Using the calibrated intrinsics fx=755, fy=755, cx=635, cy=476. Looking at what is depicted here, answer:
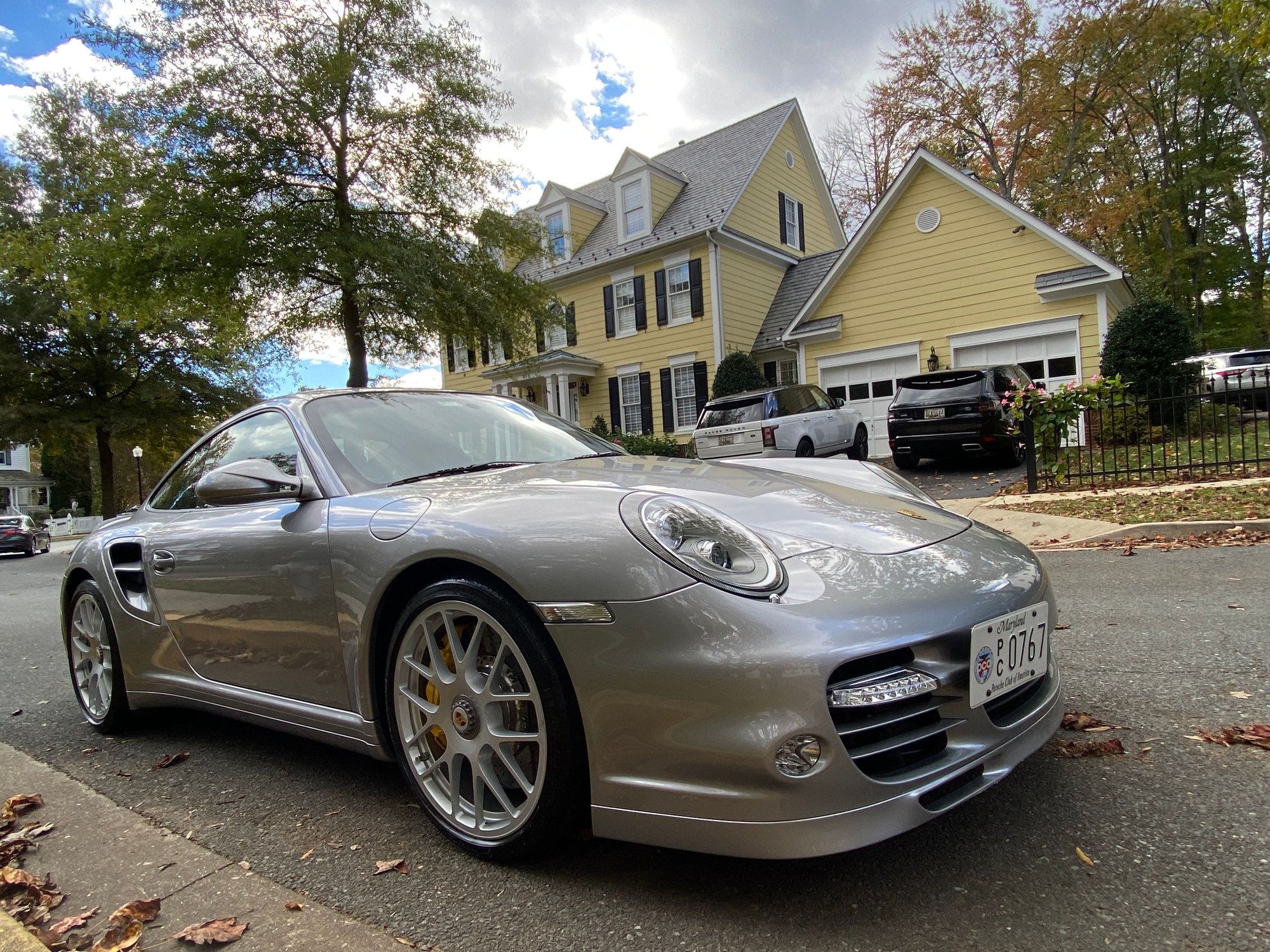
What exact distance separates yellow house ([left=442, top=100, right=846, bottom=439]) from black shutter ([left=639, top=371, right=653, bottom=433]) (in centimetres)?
4

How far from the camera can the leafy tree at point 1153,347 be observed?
12094 mm

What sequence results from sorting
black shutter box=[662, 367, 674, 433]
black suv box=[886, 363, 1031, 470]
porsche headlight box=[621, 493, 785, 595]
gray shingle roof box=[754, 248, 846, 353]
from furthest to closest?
black shutter box=[662, 367, 674, 433] → gray shingle roof box=[754, 248, 846, 353] → black suv box=[886, 363, 1031, 470] → porsche headlight box=[621, 493, 785, 595]

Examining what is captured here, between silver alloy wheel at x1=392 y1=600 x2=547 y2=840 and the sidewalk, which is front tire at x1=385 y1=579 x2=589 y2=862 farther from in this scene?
the sidewalk

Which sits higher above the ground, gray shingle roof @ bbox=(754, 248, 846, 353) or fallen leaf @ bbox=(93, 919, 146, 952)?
gray shingle roof @ bbox=(754, 248, 846, 353)

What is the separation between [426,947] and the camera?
5.46ft

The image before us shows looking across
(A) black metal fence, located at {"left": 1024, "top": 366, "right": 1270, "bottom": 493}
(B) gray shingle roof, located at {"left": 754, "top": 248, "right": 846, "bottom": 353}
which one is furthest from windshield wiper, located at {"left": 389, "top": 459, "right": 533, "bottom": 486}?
(B) gray shingle roof, located at {"left": 754, "top": 248, "right": 846, "bottom": 353}

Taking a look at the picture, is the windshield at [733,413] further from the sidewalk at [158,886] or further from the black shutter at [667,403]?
the sidewalk at [158,886]

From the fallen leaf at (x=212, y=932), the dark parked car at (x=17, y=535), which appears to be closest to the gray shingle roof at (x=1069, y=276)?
the fallen leaf at (x=212, y=932)

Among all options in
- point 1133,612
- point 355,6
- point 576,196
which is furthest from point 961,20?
point 1133,612

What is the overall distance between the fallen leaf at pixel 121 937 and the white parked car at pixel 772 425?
1104cm

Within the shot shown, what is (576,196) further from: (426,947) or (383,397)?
(426,947)

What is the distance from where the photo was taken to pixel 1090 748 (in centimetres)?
236

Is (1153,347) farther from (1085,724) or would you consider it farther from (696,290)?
(1085,724)

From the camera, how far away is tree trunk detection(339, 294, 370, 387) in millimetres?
15344
